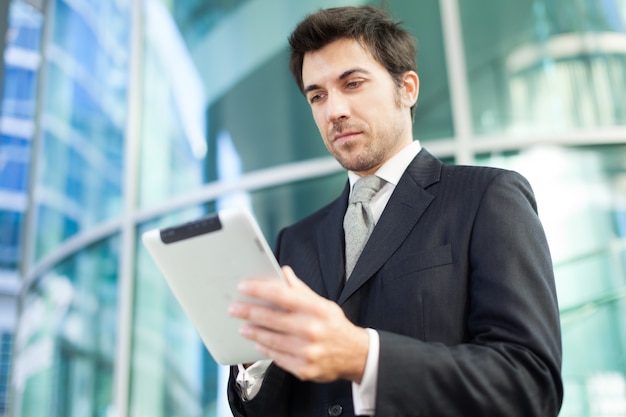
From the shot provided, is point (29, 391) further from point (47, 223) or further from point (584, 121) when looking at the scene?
point (584, 121)

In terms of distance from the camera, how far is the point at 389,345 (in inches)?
48.3

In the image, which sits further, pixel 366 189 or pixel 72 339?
pixel 72 339

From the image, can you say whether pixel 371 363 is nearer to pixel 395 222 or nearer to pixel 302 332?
pixel 302 332

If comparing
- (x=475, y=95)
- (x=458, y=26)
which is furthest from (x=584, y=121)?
(x=458, y=26)

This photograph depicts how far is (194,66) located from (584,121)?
2566 millimetres

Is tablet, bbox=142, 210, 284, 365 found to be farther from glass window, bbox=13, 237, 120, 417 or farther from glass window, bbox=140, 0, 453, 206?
glass window, bbox=13, 237, 120, 417

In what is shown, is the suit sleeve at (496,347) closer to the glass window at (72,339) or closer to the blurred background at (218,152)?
the blurred background at (218,152)

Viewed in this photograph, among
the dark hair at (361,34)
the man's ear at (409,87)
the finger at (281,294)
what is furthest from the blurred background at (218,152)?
the finger at (281,294)

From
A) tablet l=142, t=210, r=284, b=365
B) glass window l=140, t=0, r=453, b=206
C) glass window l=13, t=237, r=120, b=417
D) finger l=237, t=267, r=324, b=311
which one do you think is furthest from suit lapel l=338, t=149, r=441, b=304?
glass window l=13, t=237, r=120, b=417

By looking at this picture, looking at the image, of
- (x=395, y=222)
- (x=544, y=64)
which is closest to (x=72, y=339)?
(x=544, y=64)

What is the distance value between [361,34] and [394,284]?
2.57 feet

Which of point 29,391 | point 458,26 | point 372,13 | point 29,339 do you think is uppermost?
point 458,26

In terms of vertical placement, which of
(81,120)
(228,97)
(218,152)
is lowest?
(218,152)

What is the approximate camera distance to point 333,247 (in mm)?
1750
